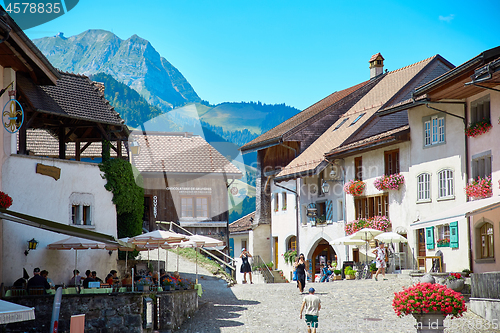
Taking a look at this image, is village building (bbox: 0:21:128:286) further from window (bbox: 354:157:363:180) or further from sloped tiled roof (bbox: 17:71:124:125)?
window (bbox: 354:157:363:180)

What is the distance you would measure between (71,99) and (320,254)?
19616 mm

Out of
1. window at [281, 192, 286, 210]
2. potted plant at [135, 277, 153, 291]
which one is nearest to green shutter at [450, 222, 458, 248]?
potted plant at [135, 277, 153, 291]

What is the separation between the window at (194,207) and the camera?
3612cm

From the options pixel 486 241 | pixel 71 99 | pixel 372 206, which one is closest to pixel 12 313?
pixel 71 99

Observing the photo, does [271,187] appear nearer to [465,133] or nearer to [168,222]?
[168,222]

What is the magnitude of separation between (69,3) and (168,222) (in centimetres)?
1932

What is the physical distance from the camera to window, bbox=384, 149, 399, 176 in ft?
93.0

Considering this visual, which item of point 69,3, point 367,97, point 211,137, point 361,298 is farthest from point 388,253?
point 211,137

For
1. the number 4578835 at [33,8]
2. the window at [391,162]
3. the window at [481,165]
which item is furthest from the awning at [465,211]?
the number 4578835 at [33,8]

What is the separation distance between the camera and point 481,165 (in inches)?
877

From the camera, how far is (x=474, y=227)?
72.5 feet

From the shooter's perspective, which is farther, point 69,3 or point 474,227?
point 474,227

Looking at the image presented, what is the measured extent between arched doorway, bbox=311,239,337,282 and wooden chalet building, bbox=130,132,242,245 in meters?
5.46

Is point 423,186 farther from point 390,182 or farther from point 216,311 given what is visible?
point 216,311
